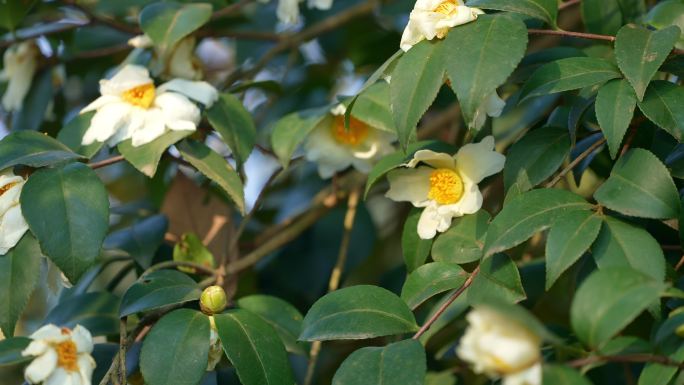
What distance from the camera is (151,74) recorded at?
1.17 metres

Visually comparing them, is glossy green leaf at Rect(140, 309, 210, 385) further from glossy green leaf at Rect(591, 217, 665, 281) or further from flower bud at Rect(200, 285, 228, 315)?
glossy green leaf at Rect(591, 217, 665, 281)

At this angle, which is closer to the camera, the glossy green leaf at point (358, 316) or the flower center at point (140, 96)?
the glossy green leaf at point (358, 316)

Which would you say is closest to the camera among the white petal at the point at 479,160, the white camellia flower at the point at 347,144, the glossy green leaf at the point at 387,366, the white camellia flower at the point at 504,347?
the white camellia flower at the point at 504,347

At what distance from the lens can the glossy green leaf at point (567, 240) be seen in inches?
29.1

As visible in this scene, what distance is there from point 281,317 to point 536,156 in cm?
32

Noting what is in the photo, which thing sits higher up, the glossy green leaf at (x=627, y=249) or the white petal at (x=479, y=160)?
the glossy green leaf at (x=627, y=249)

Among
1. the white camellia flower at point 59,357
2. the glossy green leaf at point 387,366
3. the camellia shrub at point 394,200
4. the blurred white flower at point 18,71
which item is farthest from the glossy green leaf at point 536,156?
the blurred white flower at point 18,71

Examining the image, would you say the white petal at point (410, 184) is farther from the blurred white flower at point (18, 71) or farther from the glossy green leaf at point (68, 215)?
the blurred white flower at point (18, 71)

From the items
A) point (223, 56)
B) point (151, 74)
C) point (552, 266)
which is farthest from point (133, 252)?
point (223, 56)

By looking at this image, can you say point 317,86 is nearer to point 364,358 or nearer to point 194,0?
point 194,0

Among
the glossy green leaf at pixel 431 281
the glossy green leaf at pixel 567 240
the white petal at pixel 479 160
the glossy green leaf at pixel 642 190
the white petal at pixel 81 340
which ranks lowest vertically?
the glossy green leaf at pixel 431 281

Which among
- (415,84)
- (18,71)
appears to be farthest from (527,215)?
(18,71)

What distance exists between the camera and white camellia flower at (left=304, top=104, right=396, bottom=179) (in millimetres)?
1183

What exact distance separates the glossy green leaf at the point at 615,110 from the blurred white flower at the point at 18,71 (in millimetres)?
816
